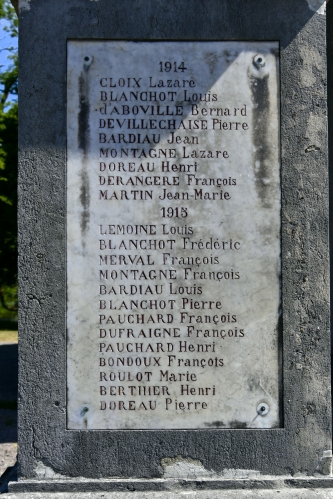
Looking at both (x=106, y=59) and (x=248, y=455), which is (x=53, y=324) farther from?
(x=106, y=59)

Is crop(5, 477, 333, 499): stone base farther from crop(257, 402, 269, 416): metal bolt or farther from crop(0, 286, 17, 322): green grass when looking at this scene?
crop(0, 286, 17, 322): green grass

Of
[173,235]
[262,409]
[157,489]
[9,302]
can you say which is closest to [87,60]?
[173,235]

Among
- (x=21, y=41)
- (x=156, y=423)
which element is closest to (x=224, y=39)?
(x=21, y=41)

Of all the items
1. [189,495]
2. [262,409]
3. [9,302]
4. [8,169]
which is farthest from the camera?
[9,302]

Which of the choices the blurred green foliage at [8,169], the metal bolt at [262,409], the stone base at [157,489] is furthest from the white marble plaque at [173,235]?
the blurred green foliage at [8,169]

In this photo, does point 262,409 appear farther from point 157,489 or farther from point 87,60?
point 87,60

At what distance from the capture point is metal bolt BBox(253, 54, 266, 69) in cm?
361

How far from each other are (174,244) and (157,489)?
129 cm

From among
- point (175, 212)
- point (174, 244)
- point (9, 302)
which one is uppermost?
point (9, 302)

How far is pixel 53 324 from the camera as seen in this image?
3484 millimetres

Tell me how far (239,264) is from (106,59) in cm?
135

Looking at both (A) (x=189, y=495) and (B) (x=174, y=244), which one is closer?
(A) (x=189, y=495)

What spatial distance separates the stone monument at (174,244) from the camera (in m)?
3.46

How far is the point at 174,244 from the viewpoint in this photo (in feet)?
11.6
